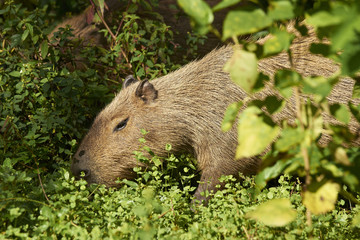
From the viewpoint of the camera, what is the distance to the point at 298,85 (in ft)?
6.22

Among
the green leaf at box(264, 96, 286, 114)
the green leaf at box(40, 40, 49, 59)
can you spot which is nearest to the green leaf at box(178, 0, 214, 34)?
the green leaf at box(264, 96, 286, 114)

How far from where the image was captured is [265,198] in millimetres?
3473

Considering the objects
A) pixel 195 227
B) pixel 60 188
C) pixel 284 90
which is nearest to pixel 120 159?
pixel 60 188

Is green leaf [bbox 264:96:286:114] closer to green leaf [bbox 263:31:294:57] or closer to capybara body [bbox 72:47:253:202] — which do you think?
green leaf [bbox 263:31:294:57]

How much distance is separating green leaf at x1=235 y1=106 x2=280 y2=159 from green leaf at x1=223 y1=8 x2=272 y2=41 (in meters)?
0.32

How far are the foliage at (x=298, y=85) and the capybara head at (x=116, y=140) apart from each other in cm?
208

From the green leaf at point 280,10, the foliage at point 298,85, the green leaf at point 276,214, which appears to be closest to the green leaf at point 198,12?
the foliage at point 298,85

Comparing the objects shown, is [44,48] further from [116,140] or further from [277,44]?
[277,44]

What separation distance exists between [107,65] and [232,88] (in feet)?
5.88

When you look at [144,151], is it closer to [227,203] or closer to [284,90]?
[227,203]

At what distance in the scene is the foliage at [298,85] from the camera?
1.68 meters

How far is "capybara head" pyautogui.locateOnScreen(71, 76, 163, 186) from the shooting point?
406cm

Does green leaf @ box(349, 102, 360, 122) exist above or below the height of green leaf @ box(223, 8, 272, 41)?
below

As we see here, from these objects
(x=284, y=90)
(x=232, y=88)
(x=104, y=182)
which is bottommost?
(x=104, y=182)
